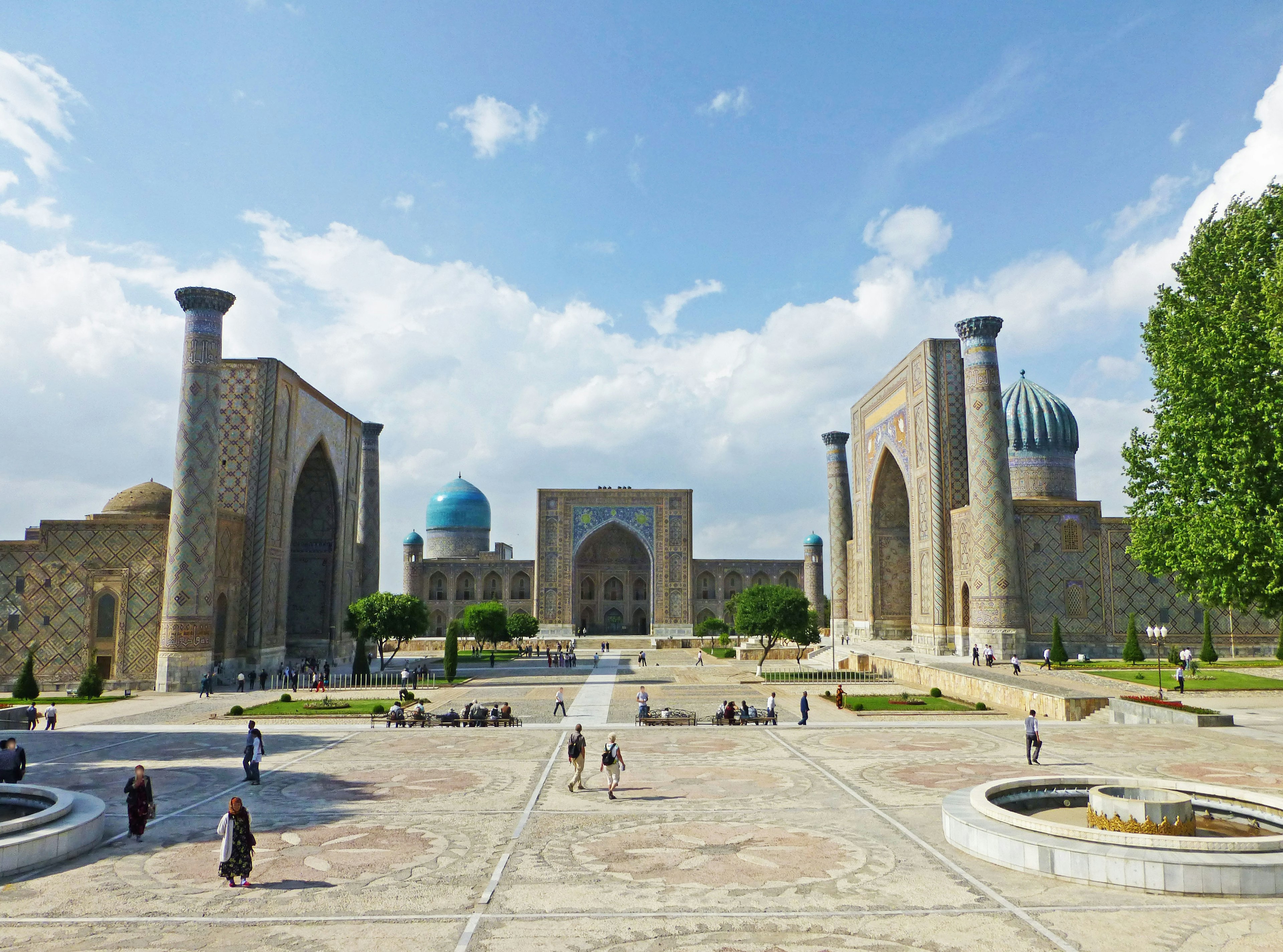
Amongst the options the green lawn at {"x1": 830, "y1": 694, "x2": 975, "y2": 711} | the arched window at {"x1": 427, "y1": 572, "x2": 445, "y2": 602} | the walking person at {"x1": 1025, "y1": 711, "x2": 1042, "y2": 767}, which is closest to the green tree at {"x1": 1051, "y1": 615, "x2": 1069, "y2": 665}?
the green lawn at {"x1": 830, "y1": 694, "x2": 975, "y2": 711}

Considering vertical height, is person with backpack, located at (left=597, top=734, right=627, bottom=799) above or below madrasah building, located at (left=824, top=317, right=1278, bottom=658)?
below

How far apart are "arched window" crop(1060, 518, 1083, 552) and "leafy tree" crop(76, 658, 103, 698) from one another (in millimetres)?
32311

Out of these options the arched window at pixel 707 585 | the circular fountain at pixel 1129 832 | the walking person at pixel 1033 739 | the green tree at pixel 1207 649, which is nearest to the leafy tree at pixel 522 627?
the arched window at pixel 707 585

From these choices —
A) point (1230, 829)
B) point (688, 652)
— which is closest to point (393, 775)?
point (1230, 829)

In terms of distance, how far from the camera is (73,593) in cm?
2709

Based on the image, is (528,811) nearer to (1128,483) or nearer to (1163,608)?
(1128,483)

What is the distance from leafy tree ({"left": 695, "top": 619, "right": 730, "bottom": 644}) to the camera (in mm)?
49469

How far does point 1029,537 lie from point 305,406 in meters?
28.9

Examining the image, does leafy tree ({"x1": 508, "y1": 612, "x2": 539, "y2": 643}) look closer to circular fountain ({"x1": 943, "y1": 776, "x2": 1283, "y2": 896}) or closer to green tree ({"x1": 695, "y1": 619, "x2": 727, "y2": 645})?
green tree ({"x1": 695, "y1": 619, "x2": 727, "y2": 645})

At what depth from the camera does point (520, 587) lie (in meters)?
61.9

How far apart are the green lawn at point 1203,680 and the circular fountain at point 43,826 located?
76.1 ft

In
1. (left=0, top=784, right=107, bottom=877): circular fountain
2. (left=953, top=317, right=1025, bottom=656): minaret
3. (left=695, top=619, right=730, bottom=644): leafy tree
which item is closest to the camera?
(left=0, top=784, right=107, bottom=877): circular fountain

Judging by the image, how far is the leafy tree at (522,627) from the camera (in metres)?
44.4

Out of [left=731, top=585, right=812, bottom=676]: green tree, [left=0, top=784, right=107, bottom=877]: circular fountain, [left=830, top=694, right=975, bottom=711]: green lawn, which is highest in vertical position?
[left=731, top=585, right=812, bottom=676]: green tree
